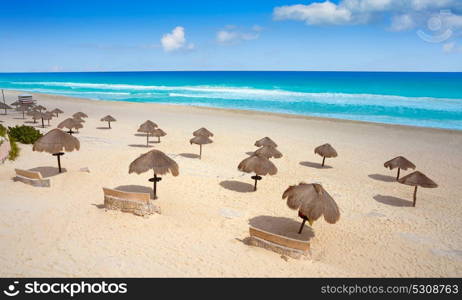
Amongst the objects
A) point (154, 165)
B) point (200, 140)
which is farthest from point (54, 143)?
point (200, 140)

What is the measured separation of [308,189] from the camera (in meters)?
8.38

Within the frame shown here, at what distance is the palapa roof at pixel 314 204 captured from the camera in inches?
312

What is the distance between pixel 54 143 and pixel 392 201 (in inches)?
545

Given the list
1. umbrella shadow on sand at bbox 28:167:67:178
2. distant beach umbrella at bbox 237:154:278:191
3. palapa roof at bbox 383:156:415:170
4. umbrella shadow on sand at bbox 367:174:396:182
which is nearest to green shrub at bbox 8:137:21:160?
umbrella shadow on sand at bbox 28:167:67:178

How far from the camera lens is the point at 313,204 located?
8.03m

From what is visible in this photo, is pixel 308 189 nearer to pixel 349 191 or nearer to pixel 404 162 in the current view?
pixel 349 191

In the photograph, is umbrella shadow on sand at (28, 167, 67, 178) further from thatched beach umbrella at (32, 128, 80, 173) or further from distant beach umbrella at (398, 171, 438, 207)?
distant beach umbrella at (398, 171, 438, 207)

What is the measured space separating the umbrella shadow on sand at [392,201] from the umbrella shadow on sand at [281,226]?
14.2 feet

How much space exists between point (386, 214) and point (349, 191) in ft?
7.01

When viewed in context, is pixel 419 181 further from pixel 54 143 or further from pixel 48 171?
pixel 48 171

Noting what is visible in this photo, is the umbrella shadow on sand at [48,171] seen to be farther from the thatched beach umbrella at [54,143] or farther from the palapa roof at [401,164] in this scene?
the palapa roof at [401,164]

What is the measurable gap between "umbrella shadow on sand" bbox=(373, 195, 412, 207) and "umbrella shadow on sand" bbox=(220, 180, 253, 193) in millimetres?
5305

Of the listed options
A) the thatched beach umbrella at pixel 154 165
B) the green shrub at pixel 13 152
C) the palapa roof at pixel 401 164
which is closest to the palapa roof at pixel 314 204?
the thatched beach umbrella at pixel 154 165

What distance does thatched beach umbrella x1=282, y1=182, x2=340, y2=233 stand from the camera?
26.0 ft
